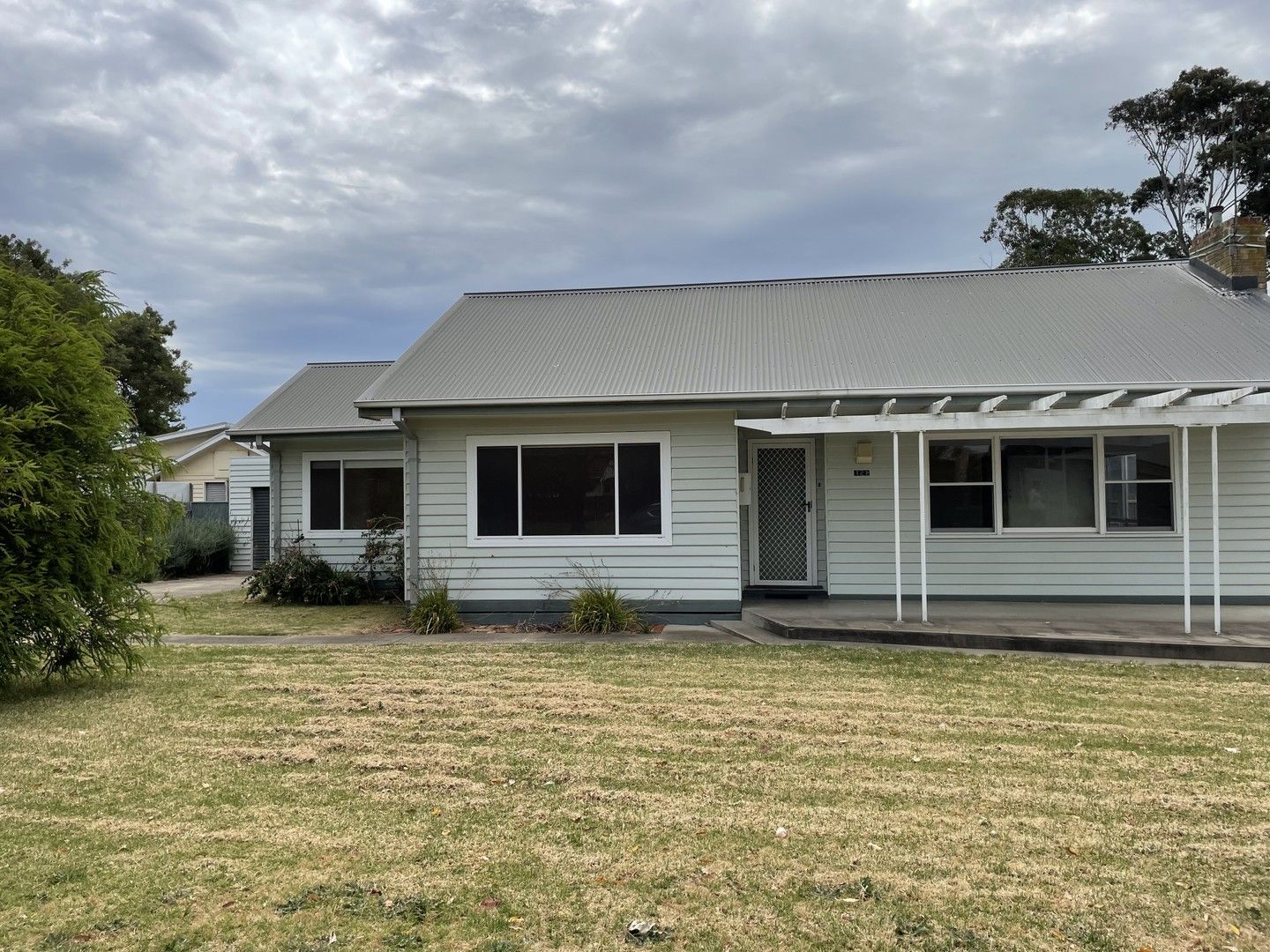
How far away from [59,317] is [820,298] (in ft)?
33.7

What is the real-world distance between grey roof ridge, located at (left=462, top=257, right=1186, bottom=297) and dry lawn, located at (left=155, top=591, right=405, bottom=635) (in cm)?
587

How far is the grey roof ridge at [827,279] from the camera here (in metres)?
13.3

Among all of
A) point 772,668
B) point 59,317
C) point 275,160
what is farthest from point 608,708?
point 275,160

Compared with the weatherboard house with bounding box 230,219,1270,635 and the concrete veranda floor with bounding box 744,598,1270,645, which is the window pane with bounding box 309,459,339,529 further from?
the concrete veranda floor with bounding box 744,598,1270,645

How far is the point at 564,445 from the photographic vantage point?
33.3 feet

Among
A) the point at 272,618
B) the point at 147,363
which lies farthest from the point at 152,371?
the point at 272,618

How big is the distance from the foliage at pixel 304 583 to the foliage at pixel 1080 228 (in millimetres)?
25759

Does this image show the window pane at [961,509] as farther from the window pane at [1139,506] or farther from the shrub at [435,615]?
the shrub at [435,615]

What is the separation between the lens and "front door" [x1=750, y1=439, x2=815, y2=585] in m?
11.0

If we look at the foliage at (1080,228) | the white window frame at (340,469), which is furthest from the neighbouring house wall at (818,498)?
Answer: the foliage at (1080,228)

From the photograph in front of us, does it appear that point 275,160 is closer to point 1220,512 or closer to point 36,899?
point 36,899

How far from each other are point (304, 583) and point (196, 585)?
500 centimetres

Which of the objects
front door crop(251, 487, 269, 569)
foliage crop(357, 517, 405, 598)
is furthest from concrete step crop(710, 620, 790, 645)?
front door crop(251, 487, 269, 569)

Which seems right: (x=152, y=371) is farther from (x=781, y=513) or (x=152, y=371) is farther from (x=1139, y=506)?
(x=1139, y=506)
